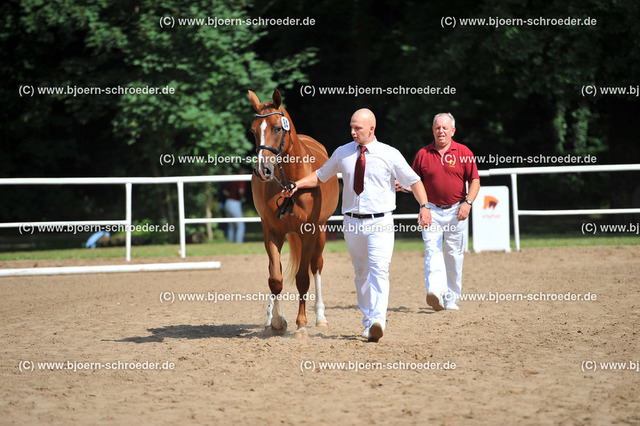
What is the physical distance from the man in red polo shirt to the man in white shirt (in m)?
1.68

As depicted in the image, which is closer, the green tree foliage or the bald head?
the bald head

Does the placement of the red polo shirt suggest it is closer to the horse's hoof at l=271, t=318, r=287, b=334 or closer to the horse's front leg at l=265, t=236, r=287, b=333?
the horse's front leg at l=265, t=236, r=287, b=333

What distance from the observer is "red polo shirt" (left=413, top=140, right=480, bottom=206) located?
861 centimetres

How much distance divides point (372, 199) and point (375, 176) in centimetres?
21

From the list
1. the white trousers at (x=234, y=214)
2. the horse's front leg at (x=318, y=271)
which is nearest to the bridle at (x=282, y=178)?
the horse's front leg at (x=318, y=271)

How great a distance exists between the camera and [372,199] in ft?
22.2

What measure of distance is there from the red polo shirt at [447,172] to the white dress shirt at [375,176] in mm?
1777

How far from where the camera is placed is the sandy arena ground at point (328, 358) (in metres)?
4.87

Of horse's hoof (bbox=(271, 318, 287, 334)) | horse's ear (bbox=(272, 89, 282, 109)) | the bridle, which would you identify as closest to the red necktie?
the bridle

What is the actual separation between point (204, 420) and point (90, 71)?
16.5 meters

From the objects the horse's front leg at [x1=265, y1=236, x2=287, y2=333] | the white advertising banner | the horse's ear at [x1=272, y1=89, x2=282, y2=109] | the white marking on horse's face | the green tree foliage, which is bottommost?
the horse's front leg at [x1=265, y1=236, x2=287, y2=333]

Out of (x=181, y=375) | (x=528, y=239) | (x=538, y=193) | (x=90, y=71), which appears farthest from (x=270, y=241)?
(x=538, y=193)

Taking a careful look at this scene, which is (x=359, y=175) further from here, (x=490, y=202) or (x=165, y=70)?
(x=165, y=70)

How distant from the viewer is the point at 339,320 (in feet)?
27.3
